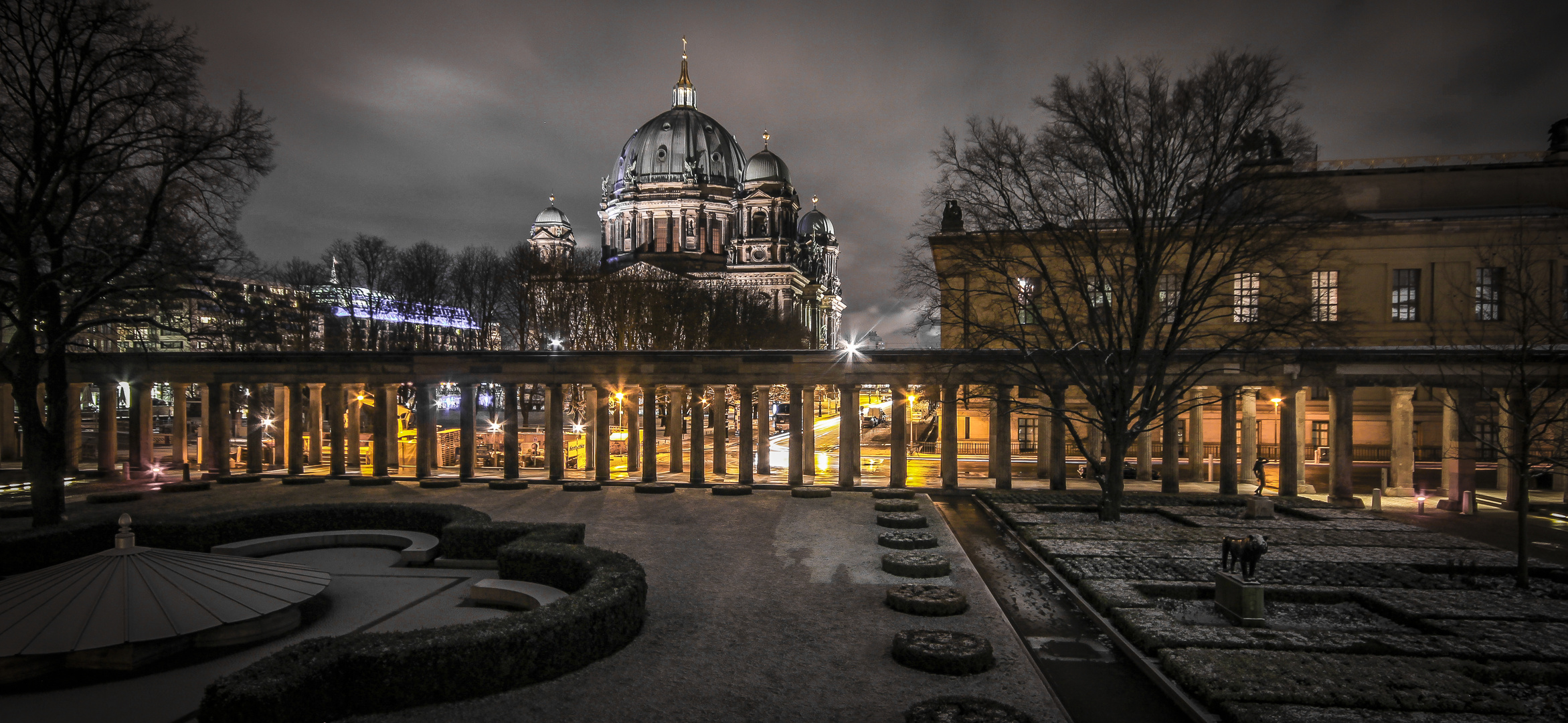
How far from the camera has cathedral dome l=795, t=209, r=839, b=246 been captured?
148113 millimetres

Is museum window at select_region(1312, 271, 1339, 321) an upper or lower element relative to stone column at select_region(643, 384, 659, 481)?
upper

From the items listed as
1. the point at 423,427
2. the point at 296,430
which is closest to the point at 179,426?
the point at 296,430

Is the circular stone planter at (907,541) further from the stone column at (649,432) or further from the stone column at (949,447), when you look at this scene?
the stone column at (649,432)

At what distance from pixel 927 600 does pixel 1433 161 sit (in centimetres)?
5106

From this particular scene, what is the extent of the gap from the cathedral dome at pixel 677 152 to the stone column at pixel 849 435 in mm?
103913

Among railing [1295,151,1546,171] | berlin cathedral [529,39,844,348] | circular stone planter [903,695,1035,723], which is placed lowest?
circular stone planter [903,695,1035,723]

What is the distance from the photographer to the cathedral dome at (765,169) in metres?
129

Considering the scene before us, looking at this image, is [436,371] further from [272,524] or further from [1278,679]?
[1278,679]

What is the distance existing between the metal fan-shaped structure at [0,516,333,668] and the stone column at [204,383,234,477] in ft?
89.8

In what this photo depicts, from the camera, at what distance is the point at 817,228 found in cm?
15250

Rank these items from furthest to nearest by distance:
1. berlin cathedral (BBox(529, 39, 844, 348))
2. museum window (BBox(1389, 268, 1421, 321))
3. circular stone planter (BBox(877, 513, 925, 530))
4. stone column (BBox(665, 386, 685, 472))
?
1. berlin cathedral (BBox(529, 39, 844, 348))
2. museum window (BBox(1389, 268, 1421, 321))
3. stone column (BBox(665, 386, 685, 472))
4. circular stone planter (BBox(877, 513, 925, 530))

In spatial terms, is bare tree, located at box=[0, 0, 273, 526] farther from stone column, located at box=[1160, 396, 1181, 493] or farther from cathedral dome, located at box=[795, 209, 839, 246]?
cathedral dome, located at box=[795, 209, 839, 246]

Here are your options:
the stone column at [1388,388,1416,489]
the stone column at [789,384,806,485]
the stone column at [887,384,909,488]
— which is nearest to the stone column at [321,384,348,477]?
the stone column at [789,384,806,485]

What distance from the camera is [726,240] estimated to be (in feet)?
432
